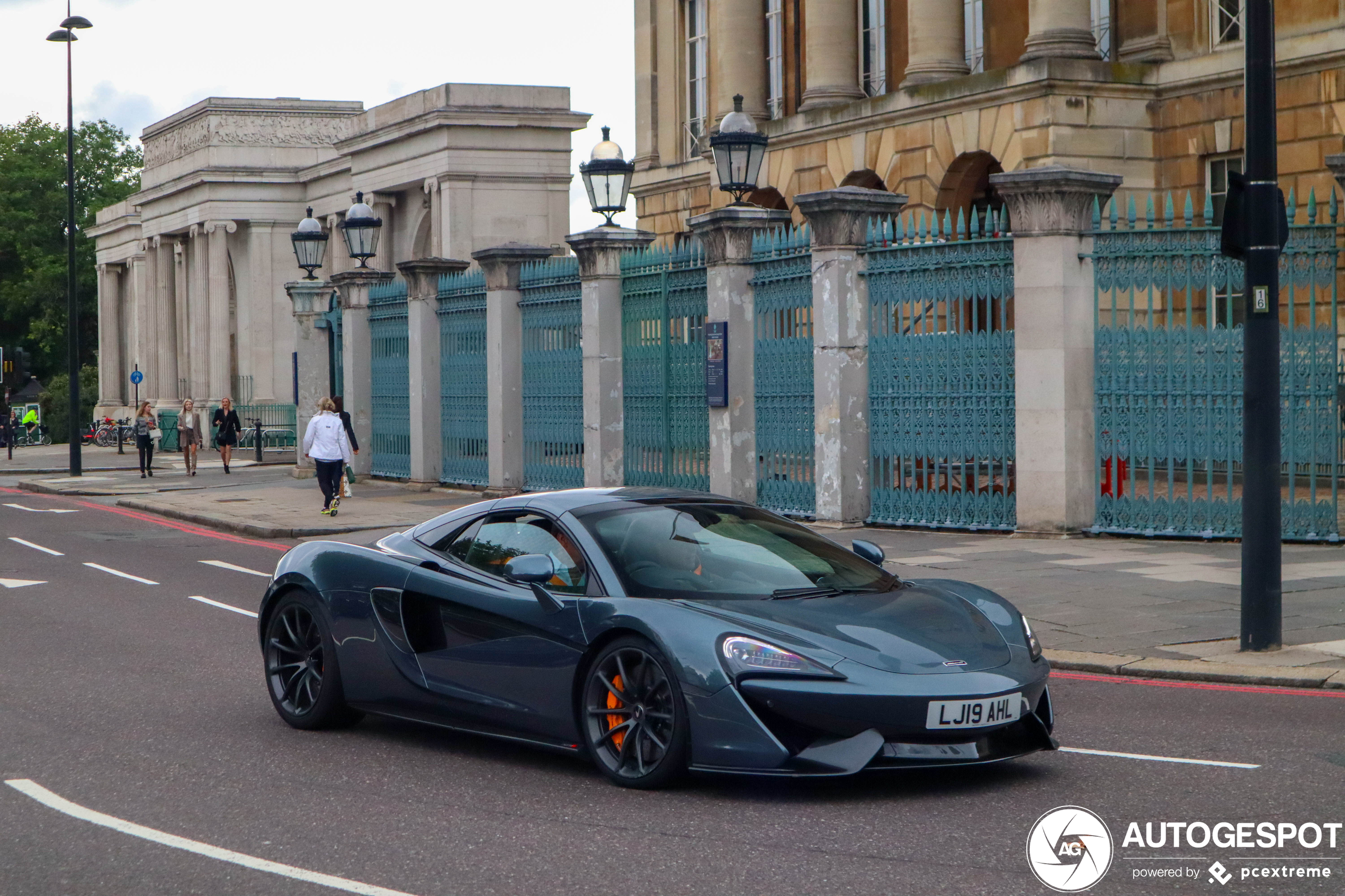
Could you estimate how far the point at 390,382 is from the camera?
2856 centimetres

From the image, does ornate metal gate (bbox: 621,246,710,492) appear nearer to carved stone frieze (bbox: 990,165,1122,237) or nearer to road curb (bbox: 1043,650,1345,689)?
carved stone frieze (bbox: 990,165,1122,237)

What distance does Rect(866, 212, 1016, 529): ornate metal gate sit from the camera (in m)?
16.9

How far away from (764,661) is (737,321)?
42.9 feet

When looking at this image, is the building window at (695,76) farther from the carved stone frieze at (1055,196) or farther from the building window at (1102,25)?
the carved stone frieze at (1055,196)

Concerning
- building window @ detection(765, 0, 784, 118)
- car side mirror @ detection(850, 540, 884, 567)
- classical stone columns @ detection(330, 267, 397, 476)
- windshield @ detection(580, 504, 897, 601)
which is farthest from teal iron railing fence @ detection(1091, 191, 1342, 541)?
building window @ detection(765, 0, 784, 118)

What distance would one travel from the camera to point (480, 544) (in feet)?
25.9

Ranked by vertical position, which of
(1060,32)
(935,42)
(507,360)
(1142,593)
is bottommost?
(1142,593)

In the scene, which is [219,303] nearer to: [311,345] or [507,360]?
[311,345]

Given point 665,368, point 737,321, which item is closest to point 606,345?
point 665,368

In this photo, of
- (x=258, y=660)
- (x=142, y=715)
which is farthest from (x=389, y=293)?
(x=142, y=715)

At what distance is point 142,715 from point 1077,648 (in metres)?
5.62

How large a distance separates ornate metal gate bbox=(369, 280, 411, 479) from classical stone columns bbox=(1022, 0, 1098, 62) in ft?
35.5

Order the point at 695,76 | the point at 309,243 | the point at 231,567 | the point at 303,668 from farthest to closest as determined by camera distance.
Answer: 1. the point at 695,76
2. the point at 309,243
3. the point at 231,567
4. the point at 303,668

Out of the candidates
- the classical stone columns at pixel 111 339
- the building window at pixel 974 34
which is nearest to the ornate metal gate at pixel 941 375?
the building window at pixel 974 34
